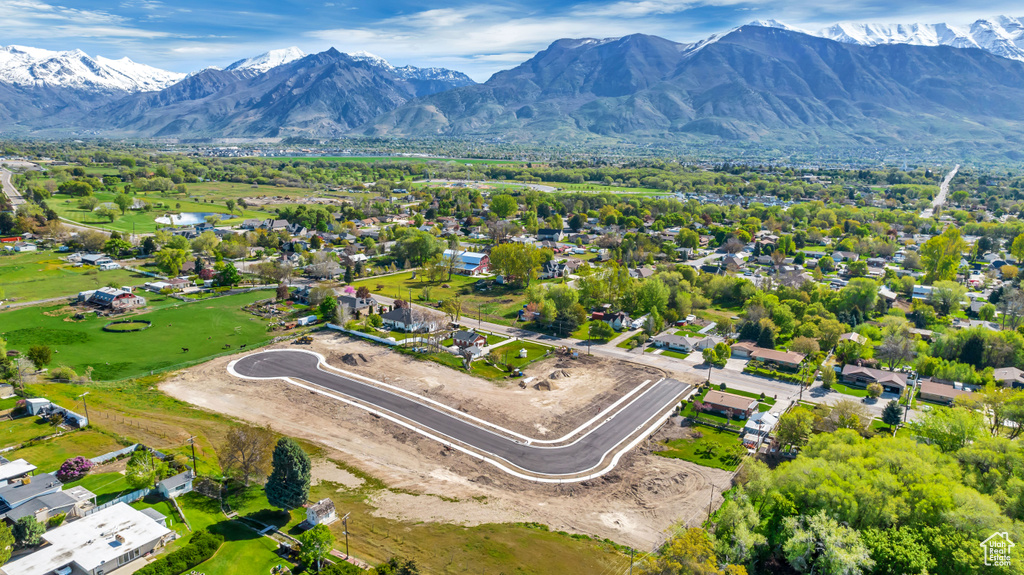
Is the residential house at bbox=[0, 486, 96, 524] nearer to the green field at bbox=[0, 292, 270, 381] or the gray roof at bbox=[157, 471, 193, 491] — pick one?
the gray roof at bbox=[157, 471, 193, 491]

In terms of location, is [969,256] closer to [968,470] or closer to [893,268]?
[893,268]

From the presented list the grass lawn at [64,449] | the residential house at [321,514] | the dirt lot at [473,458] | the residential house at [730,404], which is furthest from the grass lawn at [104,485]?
the residential house at [730,404]

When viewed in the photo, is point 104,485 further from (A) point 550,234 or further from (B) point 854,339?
(A) point 550,234

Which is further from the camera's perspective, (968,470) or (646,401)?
(646,401)

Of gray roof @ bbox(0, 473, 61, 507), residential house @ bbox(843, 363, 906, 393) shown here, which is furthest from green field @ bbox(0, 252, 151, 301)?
residential house @ bbox(843, 363, 906, 393)

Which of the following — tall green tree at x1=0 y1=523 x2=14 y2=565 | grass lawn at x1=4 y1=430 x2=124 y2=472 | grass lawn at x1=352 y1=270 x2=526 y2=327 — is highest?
tall green tree at x1=0 y1=523 x2=14 y2=565

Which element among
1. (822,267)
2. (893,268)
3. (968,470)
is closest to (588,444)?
(968,470)

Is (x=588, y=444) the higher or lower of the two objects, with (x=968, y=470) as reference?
lower
